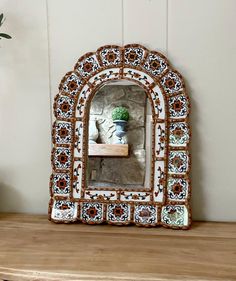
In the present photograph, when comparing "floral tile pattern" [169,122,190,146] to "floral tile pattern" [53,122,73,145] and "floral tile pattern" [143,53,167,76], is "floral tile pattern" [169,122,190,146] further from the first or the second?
"floral tile pattern" [53,122,73,145]

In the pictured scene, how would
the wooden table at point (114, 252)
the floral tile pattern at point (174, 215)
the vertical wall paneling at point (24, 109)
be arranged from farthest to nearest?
the vertical wall paneling at point (24, 109)
the floral tile pattern at point (174, 215)
the wooden table at point (114, 252)

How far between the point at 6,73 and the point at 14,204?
52 centimetres

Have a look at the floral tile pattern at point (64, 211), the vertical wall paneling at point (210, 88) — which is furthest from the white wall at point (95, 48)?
the floral tile pattern at point (64, 211)

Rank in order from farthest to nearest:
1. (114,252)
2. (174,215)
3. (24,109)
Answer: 1. (24,109)
2. (174,215)
3. (114,252)

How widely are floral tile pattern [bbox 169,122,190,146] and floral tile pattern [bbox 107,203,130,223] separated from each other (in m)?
0.28

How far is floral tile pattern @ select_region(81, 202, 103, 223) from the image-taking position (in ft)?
3.48

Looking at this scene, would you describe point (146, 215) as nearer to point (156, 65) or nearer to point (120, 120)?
point (120, 120)

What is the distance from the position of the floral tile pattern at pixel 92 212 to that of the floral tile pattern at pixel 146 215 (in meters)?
0.13

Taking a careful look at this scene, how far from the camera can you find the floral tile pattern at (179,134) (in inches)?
41.1

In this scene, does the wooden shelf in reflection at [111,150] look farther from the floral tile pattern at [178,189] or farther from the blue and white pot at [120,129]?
the floral tile pattern at [178,189]

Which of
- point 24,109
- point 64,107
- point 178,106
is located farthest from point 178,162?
point 24,109

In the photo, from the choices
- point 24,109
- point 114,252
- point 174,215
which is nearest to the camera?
point 114,252

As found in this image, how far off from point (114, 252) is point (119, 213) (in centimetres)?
22

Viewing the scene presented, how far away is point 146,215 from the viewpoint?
3.42 feet
